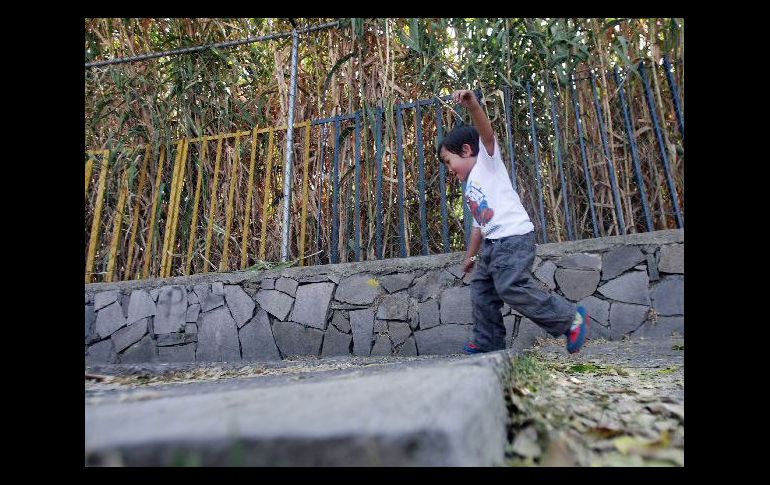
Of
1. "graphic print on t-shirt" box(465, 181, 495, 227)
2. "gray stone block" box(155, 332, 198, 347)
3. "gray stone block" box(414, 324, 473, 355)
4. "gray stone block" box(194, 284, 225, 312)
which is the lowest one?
"gray stone block" box(155, 332, 198, 347)

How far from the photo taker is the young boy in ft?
7.43

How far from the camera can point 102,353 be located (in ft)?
12.4

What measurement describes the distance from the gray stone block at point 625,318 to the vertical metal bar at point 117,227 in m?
3.78

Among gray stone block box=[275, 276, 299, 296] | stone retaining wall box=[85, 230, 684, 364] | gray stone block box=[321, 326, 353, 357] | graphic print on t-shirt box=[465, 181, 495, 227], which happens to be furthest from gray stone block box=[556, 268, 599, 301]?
gray stone block box=[275, 276, 299, 296]

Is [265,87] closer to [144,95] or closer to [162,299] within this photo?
[144,95]

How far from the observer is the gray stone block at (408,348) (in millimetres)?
3107

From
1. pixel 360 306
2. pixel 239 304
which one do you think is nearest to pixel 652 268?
pixel 360 306

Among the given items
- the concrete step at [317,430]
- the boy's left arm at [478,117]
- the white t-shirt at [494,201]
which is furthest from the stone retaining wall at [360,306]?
the concrete step at [317,430]

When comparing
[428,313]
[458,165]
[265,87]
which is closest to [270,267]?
[428,313]

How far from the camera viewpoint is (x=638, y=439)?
948 mm

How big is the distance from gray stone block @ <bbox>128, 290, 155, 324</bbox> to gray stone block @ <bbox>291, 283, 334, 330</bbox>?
121 cm

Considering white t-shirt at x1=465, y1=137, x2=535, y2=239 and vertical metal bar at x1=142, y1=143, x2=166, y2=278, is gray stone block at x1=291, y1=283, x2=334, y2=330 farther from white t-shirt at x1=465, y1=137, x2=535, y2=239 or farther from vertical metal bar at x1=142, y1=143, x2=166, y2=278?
vertical metal bar at x1=142, y1=143, x2=166, y2=278

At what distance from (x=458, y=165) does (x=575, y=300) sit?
1131 mm

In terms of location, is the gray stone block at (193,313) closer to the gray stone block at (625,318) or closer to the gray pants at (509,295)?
the gray pants at (509,295)
